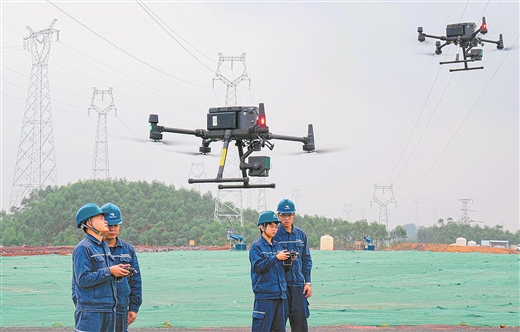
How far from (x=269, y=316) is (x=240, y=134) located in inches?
A: 106

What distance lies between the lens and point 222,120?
10.2 meters

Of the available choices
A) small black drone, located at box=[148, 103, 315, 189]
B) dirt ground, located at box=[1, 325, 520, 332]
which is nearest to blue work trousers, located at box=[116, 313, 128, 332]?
small black drone, located at box=[148, 103, 315, 189]

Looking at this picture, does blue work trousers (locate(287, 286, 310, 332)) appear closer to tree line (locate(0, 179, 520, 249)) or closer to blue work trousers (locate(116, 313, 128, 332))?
blue work trousers (locate(116, 313, 128, 332))

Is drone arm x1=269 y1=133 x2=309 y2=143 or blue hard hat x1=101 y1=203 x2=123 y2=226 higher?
drone arm x1=269 y1=133 x2=309 y2=143

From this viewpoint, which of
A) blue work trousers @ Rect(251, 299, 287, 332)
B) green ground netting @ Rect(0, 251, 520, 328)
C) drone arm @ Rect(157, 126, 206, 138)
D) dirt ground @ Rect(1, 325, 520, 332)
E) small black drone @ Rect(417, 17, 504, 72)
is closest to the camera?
blue work trousers @ Rect(251, 299, 287, 332)

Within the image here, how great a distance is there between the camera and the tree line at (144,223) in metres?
59.8

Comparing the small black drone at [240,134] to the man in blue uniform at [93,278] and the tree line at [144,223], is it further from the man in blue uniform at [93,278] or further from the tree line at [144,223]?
the tree line at [144,223]

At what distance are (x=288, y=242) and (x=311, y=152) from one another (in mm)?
2358

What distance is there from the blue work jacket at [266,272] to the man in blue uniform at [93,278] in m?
2.07

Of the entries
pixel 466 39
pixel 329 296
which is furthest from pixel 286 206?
pixel 466 39

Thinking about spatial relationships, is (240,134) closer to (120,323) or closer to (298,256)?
(298,256)

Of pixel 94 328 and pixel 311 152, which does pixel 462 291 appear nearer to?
pixel 311 152

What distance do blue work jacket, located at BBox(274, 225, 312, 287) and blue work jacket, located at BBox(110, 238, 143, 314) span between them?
1.98 m

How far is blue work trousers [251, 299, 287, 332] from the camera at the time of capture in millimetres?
8492
